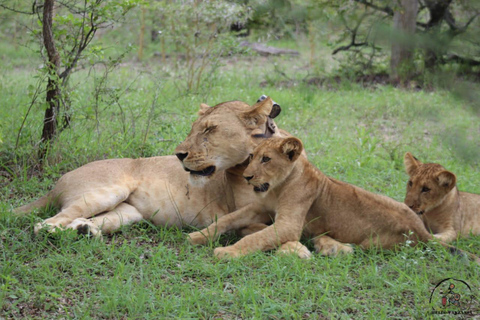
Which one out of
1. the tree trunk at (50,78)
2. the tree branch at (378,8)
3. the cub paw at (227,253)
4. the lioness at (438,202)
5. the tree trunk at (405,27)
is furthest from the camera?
the tree trunk at (50,78)

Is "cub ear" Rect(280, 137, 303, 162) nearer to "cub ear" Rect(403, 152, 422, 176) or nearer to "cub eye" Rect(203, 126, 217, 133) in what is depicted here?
"cub eye" Rect(203, 126, 217, 133)

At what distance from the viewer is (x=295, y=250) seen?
3.48 meters

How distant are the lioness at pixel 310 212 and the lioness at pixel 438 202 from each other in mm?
426

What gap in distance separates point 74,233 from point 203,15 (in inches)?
230

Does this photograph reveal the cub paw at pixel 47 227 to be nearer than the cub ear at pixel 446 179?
Yes

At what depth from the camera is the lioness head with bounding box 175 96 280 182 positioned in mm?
3818

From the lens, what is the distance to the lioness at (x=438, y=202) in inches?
157

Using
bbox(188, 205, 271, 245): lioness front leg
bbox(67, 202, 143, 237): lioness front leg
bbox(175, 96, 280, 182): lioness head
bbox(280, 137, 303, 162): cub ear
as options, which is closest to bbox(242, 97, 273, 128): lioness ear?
bbox(175, 96, 280, 182): lioness head

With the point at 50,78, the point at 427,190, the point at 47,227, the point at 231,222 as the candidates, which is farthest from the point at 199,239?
the point at 50,78

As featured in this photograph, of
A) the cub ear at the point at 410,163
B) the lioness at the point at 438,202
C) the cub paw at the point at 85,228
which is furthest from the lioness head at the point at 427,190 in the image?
the cub paw at the point at 85,228

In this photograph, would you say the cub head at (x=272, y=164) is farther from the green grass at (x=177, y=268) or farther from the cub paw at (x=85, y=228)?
the cub paw at (x=85, y=228)

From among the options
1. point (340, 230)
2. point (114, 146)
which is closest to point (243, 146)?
point (340, 230)

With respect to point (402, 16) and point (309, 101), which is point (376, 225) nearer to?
point (402, 16)

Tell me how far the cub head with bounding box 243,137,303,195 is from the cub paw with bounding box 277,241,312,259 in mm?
356
